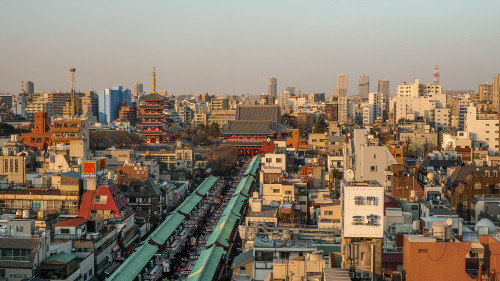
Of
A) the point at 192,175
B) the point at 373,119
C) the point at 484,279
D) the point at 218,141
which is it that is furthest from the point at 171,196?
the point at 373,119

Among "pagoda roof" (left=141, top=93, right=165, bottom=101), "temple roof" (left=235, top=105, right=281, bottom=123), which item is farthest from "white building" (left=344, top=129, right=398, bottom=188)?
"temple roof" (left=235, top=105, right=281, bottom=123)

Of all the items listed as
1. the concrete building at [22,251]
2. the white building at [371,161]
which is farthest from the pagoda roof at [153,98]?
the concrete building at [22,251]

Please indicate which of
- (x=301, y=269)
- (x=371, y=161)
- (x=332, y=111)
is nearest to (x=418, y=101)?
(x=332, y=111)

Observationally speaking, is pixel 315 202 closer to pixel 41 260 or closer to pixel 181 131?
pixel 41 260

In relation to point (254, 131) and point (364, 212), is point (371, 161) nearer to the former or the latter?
point (364, 212)

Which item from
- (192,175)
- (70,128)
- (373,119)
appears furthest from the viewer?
(373,119)

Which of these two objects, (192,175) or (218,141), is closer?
(192,175)
